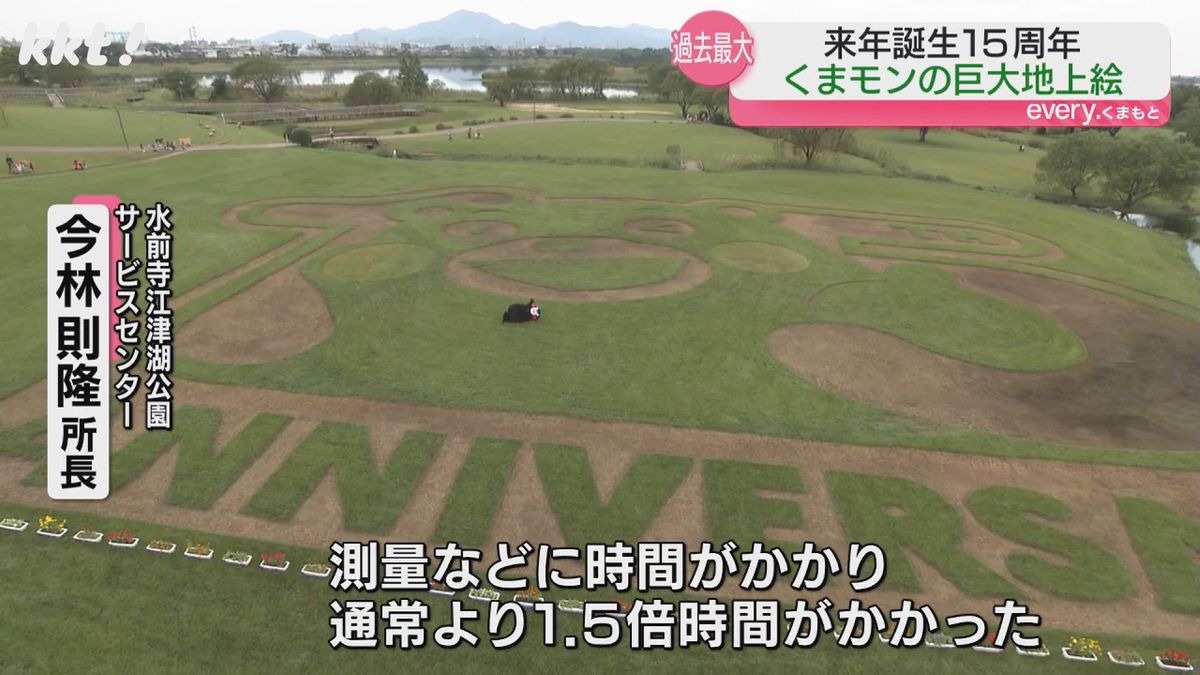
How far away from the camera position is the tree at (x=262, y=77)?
145500 mm

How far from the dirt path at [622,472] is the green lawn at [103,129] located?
248ft

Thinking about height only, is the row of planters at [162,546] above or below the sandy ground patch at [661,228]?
below

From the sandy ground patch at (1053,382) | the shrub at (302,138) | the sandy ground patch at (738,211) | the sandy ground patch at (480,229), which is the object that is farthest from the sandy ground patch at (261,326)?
the shrub at (302,138)

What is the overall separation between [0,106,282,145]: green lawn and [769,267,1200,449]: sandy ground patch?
88.1 meters

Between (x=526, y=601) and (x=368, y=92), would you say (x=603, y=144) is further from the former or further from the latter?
(x=526, y=601)

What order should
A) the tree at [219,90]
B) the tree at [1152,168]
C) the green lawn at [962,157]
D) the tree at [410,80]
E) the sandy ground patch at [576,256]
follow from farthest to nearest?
1. the tree at [410,80]
2. the tree at [219,90]
3. the green lawn at [962,157]
4. the tree at [1152,168]
5. the sandy ground patch at [576,256]

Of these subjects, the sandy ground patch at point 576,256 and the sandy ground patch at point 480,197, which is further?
the sandy ground patch at point 480,197

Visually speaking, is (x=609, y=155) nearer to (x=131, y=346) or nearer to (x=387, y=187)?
(x=387, y=187)

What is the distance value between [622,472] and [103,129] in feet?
336

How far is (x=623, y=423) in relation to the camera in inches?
962

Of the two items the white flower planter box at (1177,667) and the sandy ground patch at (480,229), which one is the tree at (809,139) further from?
the white flower planter box at (1177,667)

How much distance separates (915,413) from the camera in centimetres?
2584

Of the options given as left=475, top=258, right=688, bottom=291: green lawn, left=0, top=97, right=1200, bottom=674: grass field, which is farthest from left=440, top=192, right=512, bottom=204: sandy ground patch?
left=475, top=258, right=688, bottom=291: green lawn

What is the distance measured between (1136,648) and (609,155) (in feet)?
268
